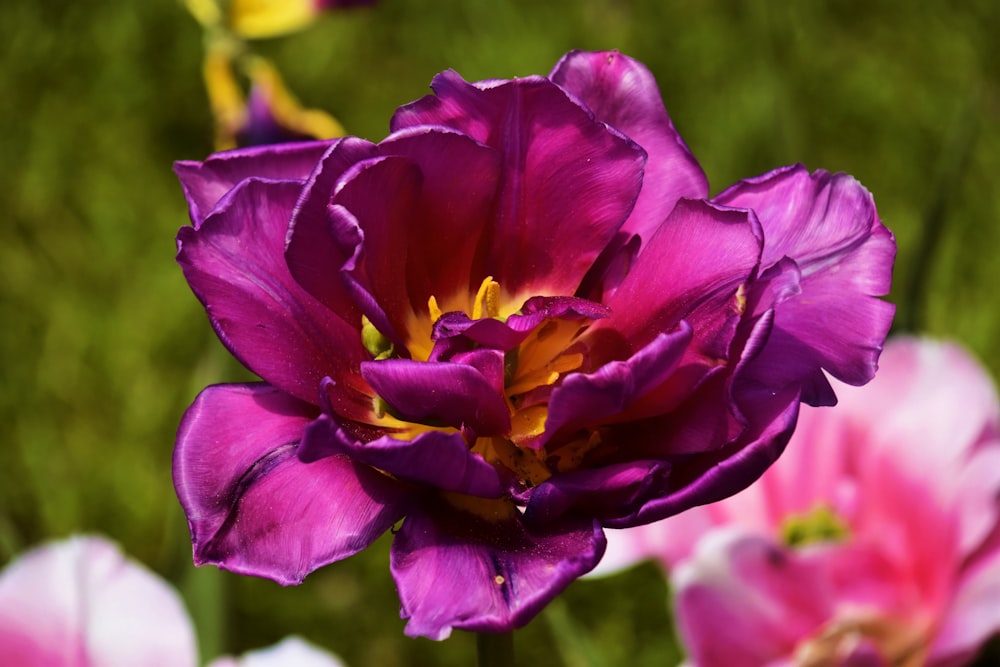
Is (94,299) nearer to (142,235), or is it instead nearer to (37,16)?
(142,235)

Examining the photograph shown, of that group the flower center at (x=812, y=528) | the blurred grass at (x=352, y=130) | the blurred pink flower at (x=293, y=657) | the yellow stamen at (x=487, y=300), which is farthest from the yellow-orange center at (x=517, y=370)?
the blurred grass at (x=352, y=130)

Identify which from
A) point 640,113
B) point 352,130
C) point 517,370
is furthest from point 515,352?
point 352,130

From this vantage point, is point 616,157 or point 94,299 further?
point 94,299

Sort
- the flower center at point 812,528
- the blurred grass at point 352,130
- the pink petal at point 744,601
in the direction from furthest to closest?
1. the blurred grass at point 352,130
2. the flower center at point 812,528
3. the pink petal at point 744,601

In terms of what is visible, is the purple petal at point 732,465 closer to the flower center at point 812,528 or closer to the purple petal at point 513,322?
the purple petal at point 513,322

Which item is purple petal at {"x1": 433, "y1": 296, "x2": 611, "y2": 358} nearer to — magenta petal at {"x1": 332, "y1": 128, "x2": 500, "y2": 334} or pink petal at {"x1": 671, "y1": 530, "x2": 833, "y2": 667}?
magenta petal at {"x1": 332, "y1": 128, "x2": 500, "y2": 334}

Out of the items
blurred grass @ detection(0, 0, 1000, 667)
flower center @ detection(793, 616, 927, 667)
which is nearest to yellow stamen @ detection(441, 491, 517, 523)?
flower center @ detection(793, 616, 927, 667)

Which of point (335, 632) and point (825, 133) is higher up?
point (825, 133)

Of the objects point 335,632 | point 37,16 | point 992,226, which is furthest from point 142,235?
point 992,226
